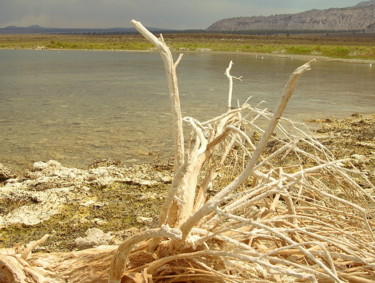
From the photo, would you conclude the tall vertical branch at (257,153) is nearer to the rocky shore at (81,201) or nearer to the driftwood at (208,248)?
the driftwood at (208,248)

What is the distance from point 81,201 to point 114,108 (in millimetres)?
7158

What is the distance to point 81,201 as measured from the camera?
16.9ft

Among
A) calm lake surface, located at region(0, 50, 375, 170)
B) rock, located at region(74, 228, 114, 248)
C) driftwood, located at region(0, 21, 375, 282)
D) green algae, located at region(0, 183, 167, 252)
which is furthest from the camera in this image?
calm lake surface, located at region(0, 50, 375, 170)

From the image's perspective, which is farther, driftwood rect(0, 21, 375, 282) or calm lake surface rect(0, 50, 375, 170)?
calm lake surface rect(0, 50, 375, 170)

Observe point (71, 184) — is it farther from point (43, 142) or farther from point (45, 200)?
point (43, 142)

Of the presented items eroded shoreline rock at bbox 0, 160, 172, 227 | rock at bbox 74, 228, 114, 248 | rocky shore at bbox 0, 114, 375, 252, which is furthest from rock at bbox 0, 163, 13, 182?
rock at bbox 74, 228, 114, 248

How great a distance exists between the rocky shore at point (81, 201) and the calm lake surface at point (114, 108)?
666mm

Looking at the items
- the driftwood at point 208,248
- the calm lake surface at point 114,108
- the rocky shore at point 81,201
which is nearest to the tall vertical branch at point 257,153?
the driftwood at point 208,248

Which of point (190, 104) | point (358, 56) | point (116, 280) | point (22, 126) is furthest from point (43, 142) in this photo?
point (358, 56)

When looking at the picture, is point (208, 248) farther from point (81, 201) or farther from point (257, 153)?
point (81, 201)

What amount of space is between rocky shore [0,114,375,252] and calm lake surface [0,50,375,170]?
67 centimetres

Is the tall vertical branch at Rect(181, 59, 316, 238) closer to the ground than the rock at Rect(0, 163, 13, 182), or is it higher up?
higher up

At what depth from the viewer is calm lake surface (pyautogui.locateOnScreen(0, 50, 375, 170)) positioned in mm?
7540

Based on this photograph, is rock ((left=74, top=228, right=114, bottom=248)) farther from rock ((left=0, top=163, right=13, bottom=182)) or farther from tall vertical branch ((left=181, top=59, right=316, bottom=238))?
rock ((left=0, top=163, right=13, bottom=182))
